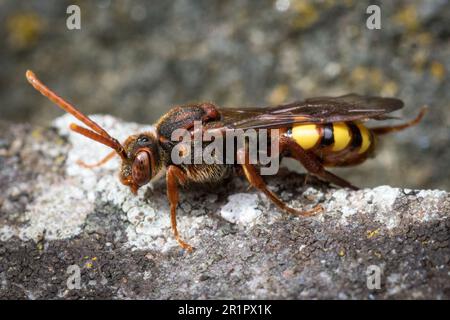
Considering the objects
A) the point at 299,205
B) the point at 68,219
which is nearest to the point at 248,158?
the point at 299,205

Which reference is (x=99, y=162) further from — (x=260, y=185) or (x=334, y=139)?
(x=334, y=139)

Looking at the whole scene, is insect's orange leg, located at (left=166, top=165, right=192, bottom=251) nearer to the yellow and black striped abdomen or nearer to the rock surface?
the rock surface

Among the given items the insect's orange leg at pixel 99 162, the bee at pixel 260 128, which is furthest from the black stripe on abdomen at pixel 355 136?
the insect's orange leg at pixel 99 162

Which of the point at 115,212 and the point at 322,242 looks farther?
the point at 115,212

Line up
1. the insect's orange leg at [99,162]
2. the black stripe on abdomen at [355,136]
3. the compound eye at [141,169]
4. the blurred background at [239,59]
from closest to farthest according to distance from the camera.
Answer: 1. the compound eye at [141,169]
2. the black stripe on abdomen at [355,136]
3. the insect's orange leg at [99,162]
4. the blurred background at [239,59]

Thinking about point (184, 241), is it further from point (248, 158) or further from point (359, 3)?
point (359, 3)

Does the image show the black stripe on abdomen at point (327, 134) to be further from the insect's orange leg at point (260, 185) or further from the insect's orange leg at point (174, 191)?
the insect's orange leg at point (174, 191)
